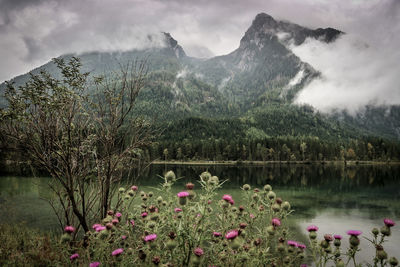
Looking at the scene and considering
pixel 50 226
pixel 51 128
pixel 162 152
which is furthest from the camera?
pixel 162 152

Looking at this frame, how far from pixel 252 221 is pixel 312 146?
15758 centimetres

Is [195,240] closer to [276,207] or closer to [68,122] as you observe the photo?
[276,207]

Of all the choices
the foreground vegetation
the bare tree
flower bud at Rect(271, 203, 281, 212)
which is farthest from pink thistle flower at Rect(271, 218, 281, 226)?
the bare tree

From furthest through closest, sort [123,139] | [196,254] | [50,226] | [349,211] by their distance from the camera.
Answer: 1. [349,211]
2. [50,226]
3. [123,139]
4. [196,254]

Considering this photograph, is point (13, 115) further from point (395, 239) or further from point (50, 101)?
point (395, 239)

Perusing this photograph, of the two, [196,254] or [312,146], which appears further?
[312,146]

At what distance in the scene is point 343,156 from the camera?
478 ft

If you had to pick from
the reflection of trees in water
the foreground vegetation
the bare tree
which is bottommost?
the reflection of trees in water

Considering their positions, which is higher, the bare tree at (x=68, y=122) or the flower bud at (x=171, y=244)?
the bare tree at (x=68, y=122)

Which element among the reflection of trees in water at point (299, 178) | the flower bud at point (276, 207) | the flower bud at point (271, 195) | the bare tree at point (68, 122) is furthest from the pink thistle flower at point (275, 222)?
the reflection of trees in water at point (299, 178)

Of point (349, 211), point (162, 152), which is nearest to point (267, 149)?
point (162, 152)

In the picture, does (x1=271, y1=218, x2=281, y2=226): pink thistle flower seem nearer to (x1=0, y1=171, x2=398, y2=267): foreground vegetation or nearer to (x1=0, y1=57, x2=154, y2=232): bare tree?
(x1=0, y1=171, x2=398, y2=267): foreground vegetation

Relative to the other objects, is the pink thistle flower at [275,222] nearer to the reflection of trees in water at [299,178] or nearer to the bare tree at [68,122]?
the bare tree at [68,122]

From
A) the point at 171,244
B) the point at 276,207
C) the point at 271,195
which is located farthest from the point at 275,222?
the point at 171,244
